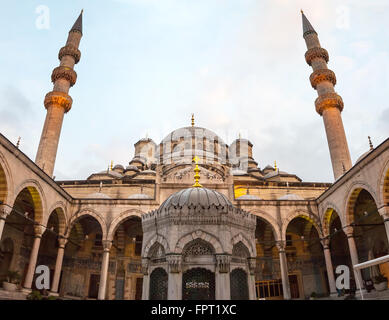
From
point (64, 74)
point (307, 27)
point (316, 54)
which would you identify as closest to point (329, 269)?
point (316, 54)

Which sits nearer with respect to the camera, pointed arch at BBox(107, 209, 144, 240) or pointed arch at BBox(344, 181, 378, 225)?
pointed arch at BBox(344, 181, 378, 225)

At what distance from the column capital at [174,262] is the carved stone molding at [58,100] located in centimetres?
1830

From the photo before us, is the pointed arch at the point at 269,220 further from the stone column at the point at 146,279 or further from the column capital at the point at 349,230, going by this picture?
the stone column at the point at 146,279

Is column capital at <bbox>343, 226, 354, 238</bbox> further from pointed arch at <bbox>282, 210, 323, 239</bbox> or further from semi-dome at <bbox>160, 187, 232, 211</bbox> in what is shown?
semi-dome at <bbox>160, 187, 232, 211</bbox>

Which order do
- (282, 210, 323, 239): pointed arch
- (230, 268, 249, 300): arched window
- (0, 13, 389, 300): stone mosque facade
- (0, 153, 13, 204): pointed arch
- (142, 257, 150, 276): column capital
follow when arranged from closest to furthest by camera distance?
(230, 268, 249, 300): arched window
(0, 13, 389, 300): stone mosque facade
(142, 257, 150, 276): column capital
(0, 153, 13, 204): pointed arch
(282, 210, 323, 239): pointed arch

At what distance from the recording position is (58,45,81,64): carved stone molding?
22.9m

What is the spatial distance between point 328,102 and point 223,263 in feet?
60.3

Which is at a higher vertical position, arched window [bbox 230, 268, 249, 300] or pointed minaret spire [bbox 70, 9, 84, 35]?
pointed minaret spire [bbox 70, 9, 84, 35]

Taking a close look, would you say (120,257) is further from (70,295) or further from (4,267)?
(4,267)

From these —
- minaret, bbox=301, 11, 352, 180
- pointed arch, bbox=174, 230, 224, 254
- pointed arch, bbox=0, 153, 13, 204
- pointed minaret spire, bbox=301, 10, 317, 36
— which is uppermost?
pointed minaret spire, bbox=301, 10, 317, 36

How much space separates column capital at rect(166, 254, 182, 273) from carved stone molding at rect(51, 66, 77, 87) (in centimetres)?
1984

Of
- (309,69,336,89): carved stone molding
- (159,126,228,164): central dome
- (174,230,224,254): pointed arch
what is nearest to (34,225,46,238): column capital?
(174,230,224,254): pointed arch

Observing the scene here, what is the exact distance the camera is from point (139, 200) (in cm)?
1756

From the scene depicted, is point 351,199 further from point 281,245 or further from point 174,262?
point 174,262
